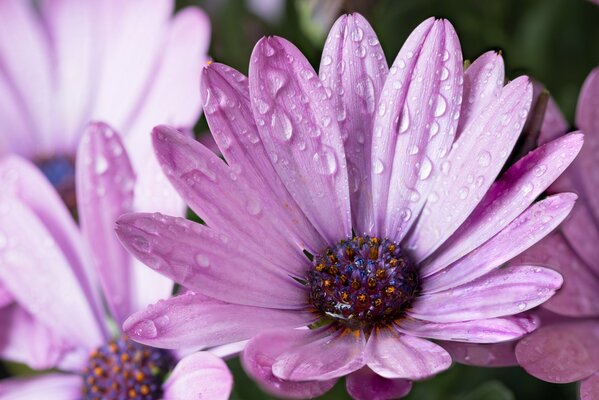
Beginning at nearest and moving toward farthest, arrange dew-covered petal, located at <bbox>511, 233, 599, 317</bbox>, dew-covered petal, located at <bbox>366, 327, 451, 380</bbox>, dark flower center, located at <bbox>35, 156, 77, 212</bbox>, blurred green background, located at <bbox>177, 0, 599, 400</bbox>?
dew-covered petal, located at <bbox>366, 327, 451, 380</bbox>
dew-covered petal, located at <bbox>511, 233, 599, 317</bbox>
blurred green background, located at <bbox>177, 0, 599, 400</bbox>
dark flower center, located at <bbox>35, 156, 77, 212</bbox>

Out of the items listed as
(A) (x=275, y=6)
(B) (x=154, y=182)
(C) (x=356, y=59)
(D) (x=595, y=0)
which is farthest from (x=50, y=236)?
(A) (x=275, y=6)

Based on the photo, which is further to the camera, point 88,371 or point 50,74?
point 50,74

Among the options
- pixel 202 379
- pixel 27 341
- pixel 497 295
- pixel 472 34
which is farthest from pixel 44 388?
pixel 472 34

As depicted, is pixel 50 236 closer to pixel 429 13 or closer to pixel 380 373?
pixel 380 373

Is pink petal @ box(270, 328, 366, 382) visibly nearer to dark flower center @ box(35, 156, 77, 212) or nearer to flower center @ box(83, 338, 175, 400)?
flower center @ box(83, 338, 175, 400)

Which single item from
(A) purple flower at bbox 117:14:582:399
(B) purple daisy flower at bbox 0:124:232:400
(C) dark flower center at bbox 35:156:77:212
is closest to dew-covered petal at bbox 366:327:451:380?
(A) purple flower at bbox 117:14:582:399

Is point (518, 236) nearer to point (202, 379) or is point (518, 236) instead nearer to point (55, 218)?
point (202, 379)

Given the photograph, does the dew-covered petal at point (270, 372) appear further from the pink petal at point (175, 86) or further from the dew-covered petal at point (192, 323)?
the pink petal at point (175, 86)
